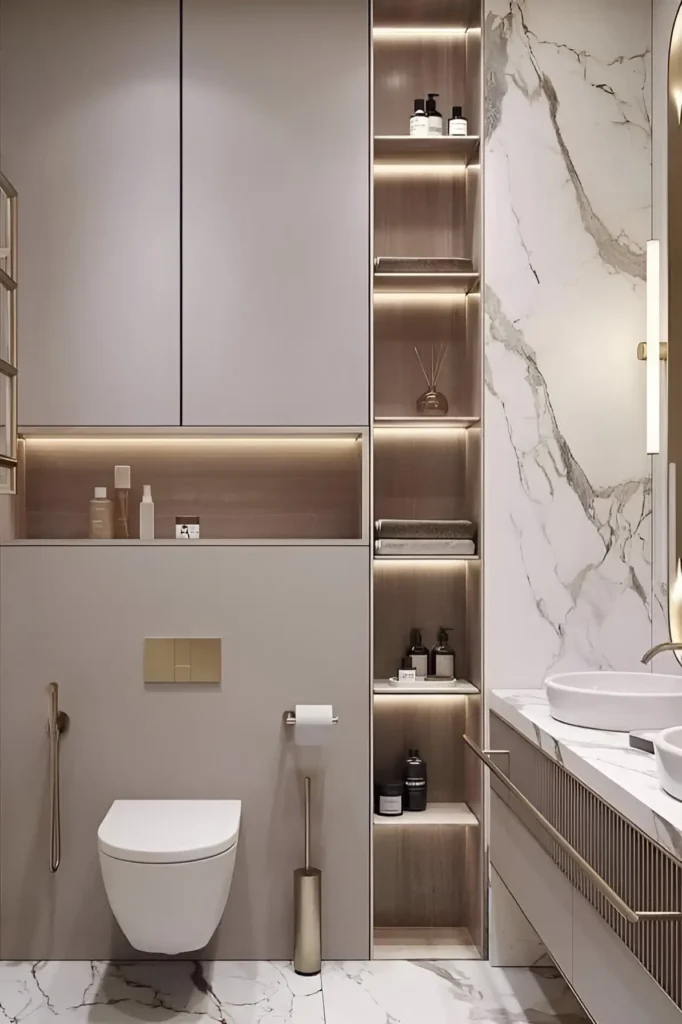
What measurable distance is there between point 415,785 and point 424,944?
0.46 meters

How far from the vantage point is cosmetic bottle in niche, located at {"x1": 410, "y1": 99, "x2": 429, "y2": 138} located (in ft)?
9.21

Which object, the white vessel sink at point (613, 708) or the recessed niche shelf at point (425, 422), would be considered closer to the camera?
the white vessel sink at point (613, 708)

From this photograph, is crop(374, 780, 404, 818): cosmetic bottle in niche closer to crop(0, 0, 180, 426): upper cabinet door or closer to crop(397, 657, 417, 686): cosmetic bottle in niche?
crop(397, 657, 417, 686): cosmetic bottle in niche

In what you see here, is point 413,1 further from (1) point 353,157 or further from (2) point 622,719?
(2) point 622,719

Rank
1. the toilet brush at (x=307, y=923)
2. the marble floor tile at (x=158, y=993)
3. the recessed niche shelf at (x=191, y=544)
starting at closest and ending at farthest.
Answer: the marble floor tile at (x=158, y=993)
the toilet brush at (x=307, y=923)
the recessed niche shelf at (x=191, y=544)

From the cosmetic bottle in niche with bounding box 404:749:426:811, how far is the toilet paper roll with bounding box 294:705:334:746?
37 centimetres

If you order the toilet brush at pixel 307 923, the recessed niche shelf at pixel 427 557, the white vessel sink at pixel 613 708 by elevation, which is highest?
the recessed niche shelf at pixel 427 557

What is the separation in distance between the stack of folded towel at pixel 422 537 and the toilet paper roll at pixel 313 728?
493 millimetres

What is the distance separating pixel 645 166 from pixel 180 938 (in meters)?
2.42

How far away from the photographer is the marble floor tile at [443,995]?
7.80ft

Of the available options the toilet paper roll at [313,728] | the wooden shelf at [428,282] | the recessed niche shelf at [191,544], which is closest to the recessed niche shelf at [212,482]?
the recessed niche shelf at [191,544]

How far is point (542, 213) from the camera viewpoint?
8.99 feet

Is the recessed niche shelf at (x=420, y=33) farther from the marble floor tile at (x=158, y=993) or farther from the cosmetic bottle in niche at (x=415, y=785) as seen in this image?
the marble floor tile at (x=158, y=993)

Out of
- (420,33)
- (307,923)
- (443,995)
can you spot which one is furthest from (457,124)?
(443,995)
